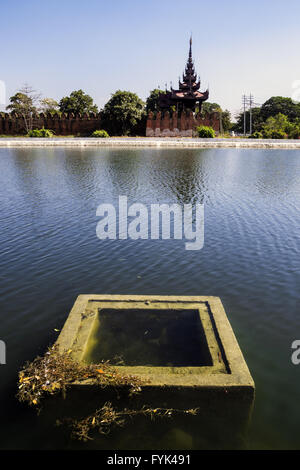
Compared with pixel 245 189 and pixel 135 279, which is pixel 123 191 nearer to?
pixel 245 189

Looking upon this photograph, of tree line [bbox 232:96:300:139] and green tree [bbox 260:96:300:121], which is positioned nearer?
tree line [bbox 232:96:300:139]

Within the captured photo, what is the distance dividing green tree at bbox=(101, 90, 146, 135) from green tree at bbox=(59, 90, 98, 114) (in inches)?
471

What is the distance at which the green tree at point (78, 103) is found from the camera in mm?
86250

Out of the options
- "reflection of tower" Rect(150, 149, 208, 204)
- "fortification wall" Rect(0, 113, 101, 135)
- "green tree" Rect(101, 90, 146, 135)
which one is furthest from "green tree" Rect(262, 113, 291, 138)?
"reflection of tower" Rect(150, 149, 208, 204)

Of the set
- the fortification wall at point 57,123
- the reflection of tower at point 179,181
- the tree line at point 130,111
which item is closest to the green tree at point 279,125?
the tree line at point 130,111

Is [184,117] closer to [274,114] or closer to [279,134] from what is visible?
[279,134]

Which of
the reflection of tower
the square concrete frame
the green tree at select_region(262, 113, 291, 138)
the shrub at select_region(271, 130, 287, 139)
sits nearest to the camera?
the square concrete frame

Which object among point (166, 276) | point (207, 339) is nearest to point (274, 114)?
point (166, 276)

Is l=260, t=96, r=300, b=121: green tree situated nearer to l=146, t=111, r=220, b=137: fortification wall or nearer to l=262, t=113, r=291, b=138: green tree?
l=262, t=113, r=291, b=138: green tree

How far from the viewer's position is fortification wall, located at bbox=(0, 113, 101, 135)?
78.7 metres

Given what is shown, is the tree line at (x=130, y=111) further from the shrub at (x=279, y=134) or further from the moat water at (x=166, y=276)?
the moat water at (x=166, y=276)

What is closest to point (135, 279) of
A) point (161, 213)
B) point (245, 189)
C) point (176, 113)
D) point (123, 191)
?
point (161, 213)

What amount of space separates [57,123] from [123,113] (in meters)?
18.3

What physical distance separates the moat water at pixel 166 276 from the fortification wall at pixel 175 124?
56.4 metres
